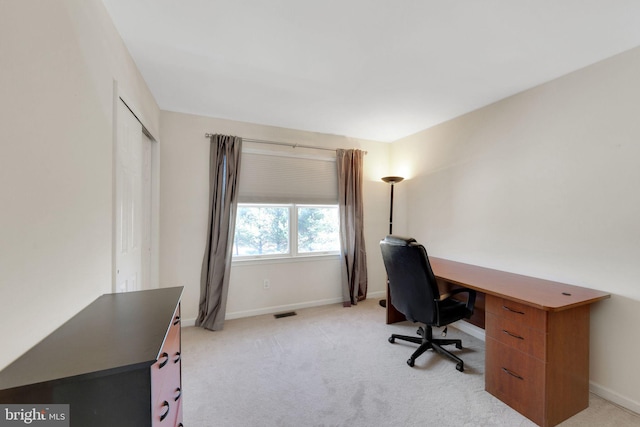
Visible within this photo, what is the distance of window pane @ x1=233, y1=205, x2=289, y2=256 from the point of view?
10.7 ft

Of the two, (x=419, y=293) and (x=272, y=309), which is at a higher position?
(x=419, y=293)

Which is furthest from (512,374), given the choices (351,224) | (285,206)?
(285,206)

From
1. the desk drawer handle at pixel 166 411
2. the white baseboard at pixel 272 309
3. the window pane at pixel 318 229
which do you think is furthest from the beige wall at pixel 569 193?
the desk drawer handle at pixel 166 411

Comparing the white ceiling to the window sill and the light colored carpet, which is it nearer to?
the window sill

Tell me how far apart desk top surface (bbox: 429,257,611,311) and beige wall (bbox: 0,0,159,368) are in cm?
244

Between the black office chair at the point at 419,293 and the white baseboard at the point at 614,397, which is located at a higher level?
the black office chair at the point at 419,293

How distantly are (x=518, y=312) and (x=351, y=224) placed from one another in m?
2.16

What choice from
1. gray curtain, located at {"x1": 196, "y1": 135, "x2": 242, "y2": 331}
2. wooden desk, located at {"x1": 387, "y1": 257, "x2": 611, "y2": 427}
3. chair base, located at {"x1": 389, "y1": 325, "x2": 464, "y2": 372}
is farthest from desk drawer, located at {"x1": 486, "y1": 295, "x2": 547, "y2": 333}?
gray curtain, located at {"x1": 196, "y1": 135, "x2": 242, "y2": 331}

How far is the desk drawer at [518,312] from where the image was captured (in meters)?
1.64

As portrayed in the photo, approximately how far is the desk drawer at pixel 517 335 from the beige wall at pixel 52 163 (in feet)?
8.19

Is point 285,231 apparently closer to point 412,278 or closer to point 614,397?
point 412,278

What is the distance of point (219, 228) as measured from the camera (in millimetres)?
3006

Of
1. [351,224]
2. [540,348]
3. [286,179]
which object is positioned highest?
[286,179]

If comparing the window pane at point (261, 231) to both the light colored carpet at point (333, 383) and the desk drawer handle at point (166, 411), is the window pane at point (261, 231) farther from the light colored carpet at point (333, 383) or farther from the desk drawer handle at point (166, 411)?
the desk drawer handle at point (166, 411)
